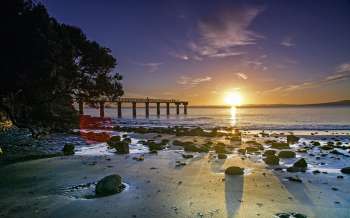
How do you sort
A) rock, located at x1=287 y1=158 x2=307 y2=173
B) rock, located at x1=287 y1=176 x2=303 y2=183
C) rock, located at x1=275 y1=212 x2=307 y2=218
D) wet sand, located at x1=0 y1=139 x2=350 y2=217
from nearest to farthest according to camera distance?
rock, located at x1=275 y1=212 x2=307 y2=218 < wet sand, located at x1=0 y1=139 x2=350 y2=217 < rock, located at x1=287 y1=176 x2=303 y2=183 < rock, located at x1=287 y1=158 x2=307 y2=173

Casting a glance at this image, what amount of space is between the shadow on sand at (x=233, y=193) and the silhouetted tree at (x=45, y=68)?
28.3 feet

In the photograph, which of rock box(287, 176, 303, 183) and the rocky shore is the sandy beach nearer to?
the rocky shore

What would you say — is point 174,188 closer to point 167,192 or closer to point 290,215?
point 167,192

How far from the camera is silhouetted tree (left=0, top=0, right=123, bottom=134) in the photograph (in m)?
12.7

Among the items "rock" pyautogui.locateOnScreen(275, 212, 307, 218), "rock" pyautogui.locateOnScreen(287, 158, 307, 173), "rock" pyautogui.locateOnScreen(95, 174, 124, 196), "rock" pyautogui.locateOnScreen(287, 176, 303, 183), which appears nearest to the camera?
"rock" pyautogui.locateOnScreen(275, 212, 307, 218)

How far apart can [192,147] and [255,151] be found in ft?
12.0

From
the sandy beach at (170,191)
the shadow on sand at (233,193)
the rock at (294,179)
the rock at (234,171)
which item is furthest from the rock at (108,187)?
the rock at (294,179)

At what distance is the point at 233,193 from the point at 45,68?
912cm

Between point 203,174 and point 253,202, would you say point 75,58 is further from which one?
point 253,202

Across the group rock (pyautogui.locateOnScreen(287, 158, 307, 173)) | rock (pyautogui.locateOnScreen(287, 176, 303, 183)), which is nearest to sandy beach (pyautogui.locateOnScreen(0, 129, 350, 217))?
rock (pyautogui.locateOnScreen(287, 176, 303, 183))

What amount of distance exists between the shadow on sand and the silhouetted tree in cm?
862

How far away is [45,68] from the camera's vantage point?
12.8 meters

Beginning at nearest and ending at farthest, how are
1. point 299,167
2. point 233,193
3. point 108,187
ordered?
point 108,187, point 233,193, point 299,167

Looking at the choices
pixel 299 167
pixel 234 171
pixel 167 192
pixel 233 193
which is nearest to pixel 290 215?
pixel 233 193
